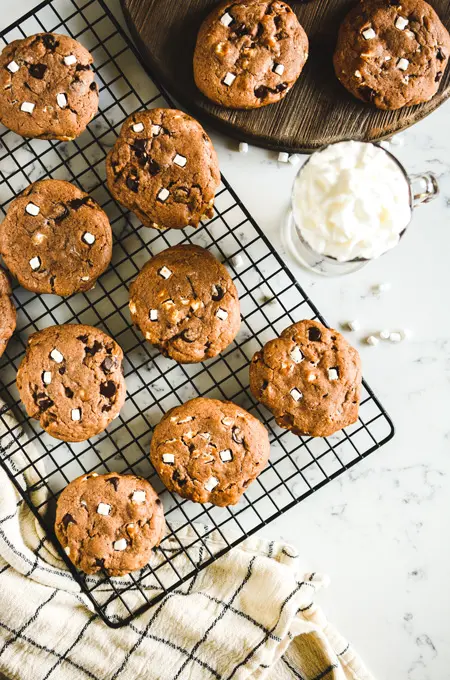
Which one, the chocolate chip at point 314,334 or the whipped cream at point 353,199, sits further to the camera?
the chocolate chip at point 314,334

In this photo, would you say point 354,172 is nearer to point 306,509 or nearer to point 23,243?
point 23,243

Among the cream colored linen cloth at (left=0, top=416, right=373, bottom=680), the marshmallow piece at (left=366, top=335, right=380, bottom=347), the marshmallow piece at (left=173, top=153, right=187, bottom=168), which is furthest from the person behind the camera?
the marshmallow piece at (left=366, top=335, right=380, bottom=347)

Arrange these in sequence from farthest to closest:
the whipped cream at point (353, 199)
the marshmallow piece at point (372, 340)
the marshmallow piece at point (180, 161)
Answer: the marshmallow piece at point (372, 340)
the marshmallow piece at point (180, 161)
the whipped cream at point (353, 199)

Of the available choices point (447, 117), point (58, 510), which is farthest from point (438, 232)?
point (58, 510)

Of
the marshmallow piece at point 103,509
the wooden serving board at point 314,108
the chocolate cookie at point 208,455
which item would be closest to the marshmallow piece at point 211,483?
the chocolate cookie at point 208,455

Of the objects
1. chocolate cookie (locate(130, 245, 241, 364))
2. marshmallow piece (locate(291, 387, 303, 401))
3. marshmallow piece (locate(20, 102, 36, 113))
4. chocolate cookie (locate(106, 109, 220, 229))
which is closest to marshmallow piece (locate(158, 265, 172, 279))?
chocolate cookie (locate(130, 245, 241, 364))

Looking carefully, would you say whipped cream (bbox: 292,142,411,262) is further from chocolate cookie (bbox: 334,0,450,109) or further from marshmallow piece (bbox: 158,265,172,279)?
marshmallow piece (bbox: 158,265,172,279)

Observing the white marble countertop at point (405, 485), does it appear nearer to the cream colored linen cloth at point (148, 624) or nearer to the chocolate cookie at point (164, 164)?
the cream colored linen cloth at point (148, 624)
